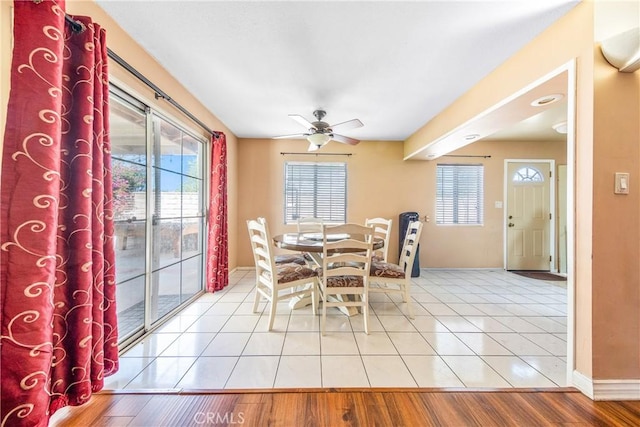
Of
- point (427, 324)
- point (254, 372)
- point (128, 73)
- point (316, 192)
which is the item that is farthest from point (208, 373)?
point (316, 192)

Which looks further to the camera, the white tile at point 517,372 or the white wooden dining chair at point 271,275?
the white wooden dining chair at point 271,275

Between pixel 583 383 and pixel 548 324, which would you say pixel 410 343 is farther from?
pixel 548 324

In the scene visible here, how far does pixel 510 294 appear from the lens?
10.5ft

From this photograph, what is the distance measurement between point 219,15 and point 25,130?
1.24 meters

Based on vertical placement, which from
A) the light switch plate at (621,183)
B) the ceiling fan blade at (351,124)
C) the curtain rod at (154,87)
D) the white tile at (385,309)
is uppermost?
the curtain rod at (154,87)

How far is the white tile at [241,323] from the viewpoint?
2.22 m

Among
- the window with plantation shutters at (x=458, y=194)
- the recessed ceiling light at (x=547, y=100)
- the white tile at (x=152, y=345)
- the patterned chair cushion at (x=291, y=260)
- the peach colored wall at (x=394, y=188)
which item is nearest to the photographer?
the white tile at (x=152, y=345)

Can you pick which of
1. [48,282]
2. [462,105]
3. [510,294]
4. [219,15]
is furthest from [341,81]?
[510,294]

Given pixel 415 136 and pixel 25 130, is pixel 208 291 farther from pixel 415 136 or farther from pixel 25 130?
pixel 415 136

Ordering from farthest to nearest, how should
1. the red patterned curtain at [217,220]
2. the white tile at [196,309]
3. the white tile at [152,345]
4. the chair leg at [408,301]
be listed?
the red patterned curtain at [217,220]
the white tile at [196,309]
the chair leg at [408,301]
the white tile at [152,345]

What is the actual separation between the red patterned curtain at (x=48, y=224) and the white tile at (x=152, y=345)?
0.63 meters

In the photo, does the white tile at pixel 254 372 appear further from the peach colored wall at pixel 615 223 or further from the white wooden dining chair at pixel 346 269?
the peach colored wall at pixel 615 223

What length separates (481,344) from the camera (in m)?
2.01

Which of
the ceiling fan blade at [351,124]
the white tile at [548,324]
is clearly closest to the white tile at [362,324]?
the white tile at [548,324]
